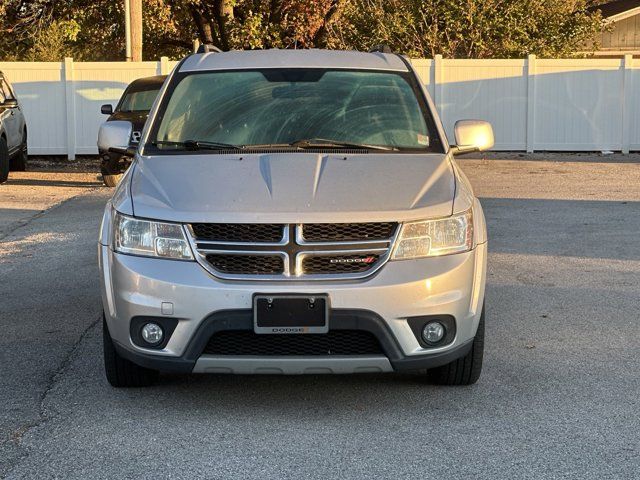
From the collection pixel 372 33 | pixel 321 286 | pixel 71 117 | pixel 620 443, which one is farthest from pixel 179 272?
pixel 372 33

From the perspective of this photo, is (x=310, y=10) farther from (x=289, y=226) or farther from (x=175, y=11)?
(x=289, y=226)

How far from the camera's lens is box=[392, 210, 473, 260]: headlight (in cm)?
484

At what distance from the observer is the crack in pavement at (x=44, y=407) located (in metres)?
4.53

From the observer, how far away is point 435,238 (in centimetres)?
491

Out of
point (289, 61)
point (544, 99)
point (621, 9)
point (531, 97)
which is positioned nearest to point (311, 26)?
point (531, 97)

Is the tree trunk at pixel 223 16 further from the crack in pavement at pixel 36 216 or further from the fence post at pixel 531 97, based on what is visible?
the crack in pavement at pixel 36 216

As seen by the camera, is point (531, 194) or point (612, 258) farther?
point (531, 194)

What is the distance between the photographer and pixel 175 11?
3138 centimetres

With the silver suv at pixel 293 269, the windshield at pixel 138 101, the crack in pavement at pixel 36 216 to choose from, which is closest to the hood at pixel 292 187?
the silver suv at pixel 293 269

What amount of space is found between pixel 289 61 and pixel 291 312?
2.32 meters

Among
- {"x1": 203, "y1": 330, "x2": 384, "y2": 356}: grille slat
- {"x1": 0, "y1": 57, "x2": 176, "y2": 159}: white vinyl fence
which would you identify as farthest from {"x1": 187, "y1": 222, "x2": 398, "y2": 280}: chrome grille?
{"x1": 0, "y1": 57, "x2": 176, "y2": 159}: white vinyl fence

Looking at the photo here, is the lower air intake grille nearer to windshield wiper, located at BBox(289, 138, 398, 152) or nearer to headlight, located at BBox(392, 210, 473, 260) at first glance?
headlight, located at BBox(392, 210, 473, 260)

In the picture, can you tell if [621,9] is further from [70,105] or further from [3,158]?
[3,158]

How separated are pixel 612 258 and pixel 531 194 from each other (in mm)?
5787
